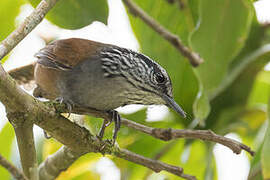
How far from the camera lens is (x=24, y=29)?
8.16 ft

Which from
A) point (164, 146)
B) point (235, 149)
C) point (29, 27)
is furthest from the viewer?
point (164, 146)

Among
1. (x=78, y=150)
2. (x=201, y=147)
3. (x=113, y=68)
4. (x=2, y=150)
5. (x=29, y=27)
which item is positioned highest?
(x=29, y=27)

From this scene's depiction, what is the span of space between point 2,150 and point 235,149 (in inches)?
74.7

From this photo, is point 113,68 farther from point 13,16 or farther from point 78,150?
point 13,16

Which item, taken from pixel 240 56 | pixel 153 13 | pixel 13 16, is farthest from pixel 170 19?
pixel 13 16

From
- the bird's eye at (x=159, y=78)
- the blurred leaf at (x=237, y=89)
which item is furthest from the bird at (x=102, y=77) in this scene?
the blurred leaf at (x=237, y=89)

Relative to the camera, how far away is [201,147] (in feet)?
14.4

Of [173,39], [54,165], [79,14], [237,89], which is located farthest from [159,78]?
[237,89]

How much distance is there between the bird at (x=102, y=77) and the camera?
122 inches

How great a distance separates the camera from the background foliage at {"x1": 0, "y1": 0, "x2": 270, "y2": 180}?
365 cm

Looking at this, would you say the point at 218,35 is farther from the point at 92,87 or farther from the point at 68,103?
the point at 68,103

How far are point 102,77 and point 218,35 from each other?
121 cm

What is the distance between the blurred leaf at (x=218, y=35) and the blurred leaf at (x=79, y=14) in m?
0.70

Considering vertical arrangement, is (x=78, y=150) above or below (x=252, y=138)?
above
